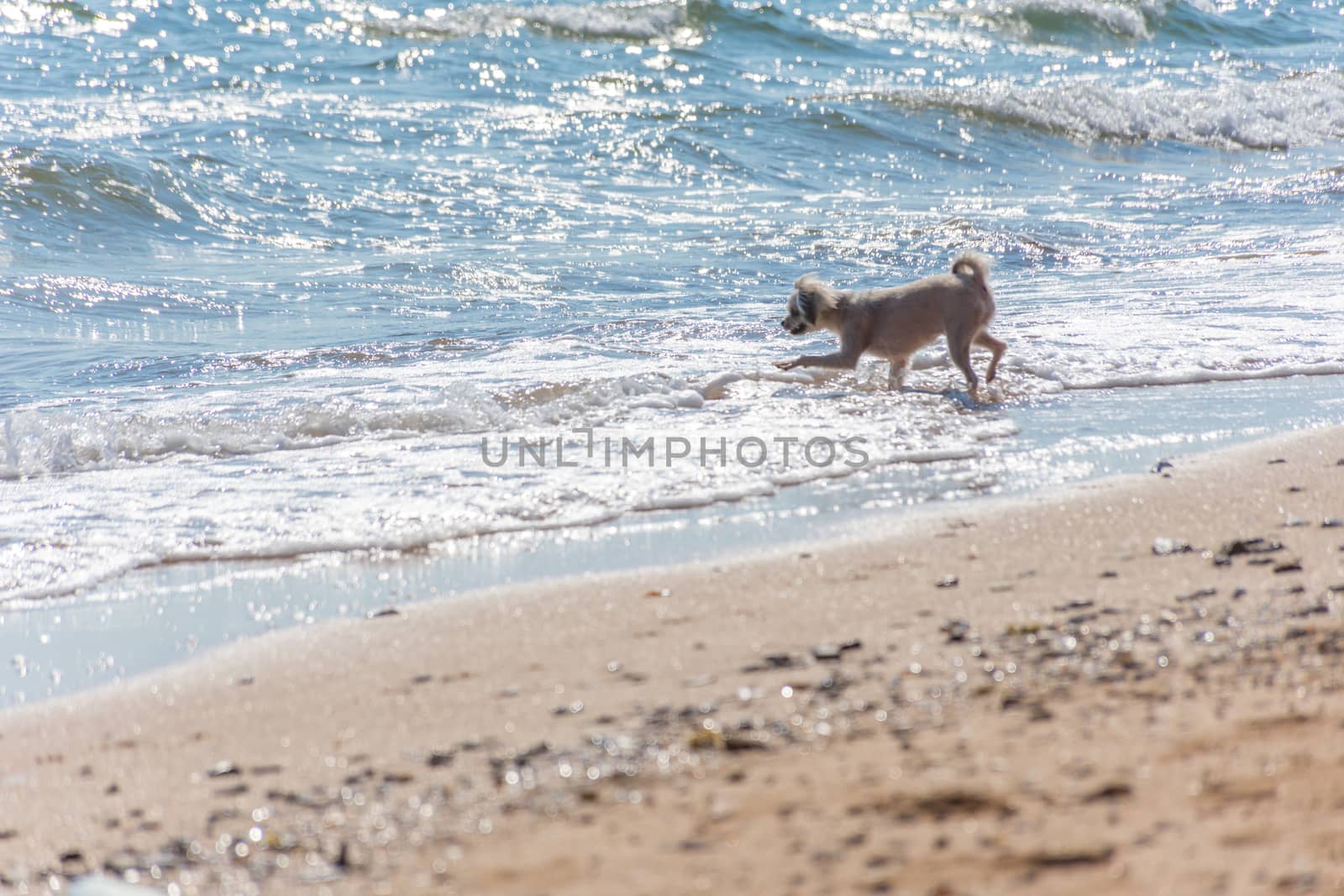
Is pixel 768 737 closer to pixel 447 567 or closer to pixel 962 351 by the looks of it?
pixel 447 567

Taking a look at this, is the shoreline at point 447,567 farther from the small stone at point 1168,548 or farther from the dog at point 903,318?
the dog at point 903,318

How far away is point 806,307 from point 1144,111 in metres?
16.2

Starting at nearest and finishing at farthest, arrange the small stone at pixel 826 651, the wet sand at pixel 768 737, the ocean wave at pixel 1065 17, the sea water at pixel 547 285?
the wet sand at pixel 768 737, the small stone at pixel 826 651, the sea water at pixel 547 285, the ocean wave at pixel 1065 17

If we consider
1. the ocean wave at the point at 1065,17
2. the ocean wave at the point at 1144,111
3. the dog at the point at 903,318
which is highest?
the ocean wave at the point at 1065,17

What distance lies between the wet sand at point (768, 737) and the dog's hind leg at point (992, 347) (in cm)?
340

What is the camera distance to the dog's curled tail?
7988 mm

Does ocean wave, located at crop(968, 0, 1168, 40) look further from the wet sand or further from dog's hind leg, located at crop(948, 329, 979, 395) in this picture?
the wet sand

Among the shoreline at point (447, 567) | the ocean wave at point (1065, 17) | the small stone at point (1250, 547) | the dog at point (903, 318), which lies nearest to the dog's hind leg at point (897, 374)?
the dog at point (903, 318)

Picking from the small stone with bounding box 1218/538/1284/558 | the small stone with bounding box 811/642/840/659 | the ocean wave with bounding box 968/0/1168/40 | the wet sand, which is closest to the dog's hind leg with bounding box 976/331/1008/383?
the wet sand

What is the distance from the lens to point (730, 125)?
18.0 metres

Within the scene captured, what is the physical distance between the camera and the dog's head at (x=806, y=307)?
26.8ft

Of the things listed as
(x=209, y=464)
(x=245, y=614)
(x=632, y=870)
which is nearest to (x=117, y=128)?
(x=209, y=464)

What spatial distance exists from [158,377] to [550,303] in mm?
3200

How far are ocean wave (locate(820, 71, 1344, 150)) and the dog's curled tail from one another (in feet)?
41.6
